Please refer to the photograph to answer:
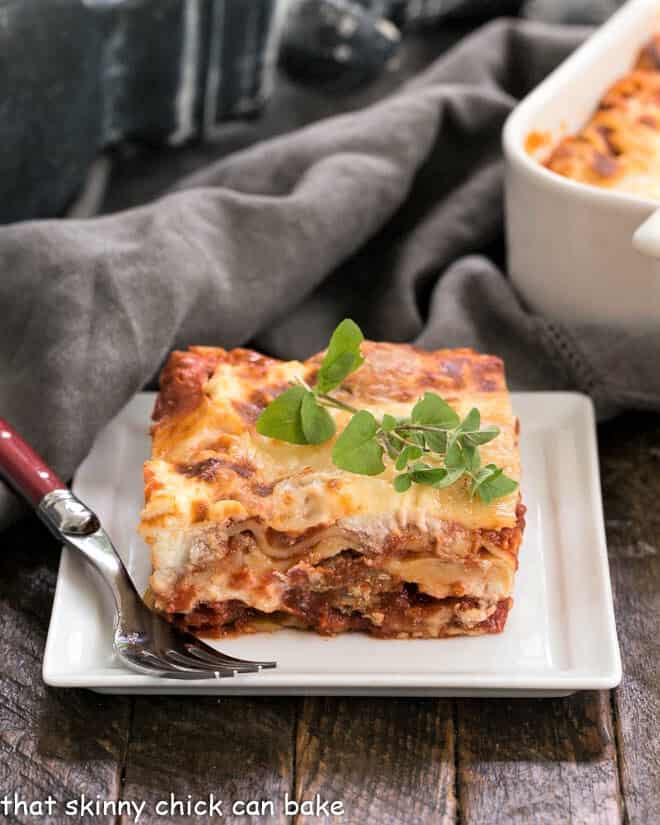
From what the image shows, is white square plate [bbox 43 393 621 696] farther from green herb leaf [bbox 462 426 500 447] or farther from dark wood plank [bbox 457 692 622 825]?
green herb leaf [bbox 462 426 500 447]

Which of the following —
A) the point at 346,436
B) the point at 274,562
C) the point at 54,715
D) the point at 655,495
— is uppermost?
the point at 346,436

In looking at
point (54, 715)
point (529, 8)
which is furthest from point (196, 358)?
point (529, 8)

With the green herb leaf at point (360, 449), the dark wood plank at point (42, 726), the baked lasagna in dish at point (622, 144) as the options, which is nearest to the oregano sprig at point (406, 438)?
the green herb leaf at point (360, 449)

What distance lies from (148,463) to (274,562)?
254 millimetres

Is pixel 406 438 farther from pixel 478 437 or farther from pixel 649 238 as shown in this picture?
pixel 649 238

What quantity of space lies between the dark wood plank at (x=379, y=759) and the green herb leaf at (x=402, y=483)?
0.33m

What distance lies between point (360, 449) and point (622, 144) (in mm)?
1110

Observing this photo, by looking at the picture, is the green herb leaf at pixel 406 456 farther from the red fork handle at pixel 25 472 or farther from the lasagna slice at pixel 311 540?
the red fork handle at pixel 25 472

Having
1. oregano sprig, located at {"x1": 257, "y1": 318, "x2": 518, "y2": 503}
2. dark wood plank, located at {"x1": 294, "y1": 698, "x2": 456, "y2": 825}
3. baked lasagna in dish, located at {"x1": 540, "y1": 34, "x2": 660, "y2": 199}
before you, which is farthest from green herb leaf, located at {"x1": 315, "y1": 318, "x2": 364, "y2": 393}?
baked lasagna in dish, located at {"x1": 540, "y1": 34, "x2": 660, "y2": 199}

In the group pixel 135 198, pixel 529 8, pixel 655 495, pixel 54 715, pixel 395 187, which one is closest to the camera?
pixel 54 715

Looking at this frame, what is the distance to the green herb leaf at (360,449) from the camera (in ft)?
6.51

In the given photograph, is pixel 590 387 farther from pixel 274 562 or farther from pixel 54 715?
pixel 54 715

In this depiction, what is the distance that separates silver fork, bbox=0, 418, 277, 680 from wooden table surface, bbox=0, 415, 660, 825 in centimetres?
8

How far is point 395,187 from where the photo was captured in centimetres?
294
